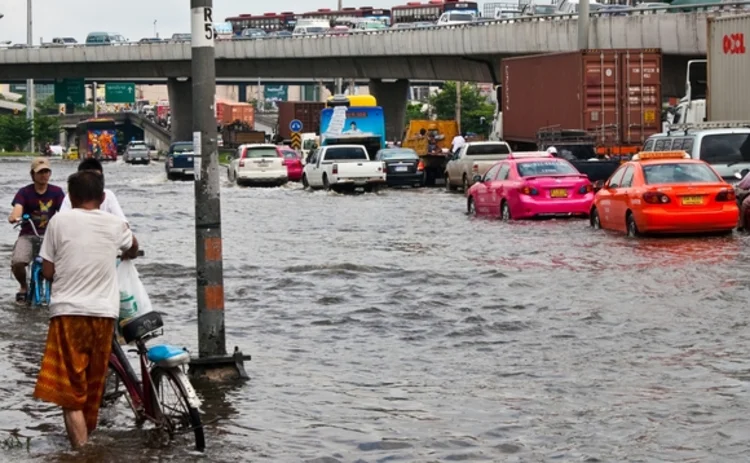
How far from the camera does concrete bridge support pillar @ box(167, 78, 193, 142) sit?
97.2 m

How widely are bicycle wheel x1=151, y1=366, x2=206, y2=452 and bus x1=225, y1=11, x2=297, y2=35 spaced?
11161 cm

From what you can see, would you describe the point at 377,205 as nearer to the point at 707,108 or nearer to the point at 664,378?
the point at 707,108

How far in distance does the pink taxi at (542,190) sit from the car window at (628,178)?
3.97m

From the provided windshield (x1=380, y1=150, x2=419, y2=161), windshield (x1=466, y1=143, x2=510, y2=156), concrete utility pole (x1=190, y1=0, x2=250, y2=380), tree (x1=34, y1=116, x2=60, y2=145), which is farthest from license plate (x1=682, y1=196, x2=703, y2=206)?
tree (x1=34, y1=116, x2=60, y2=145)

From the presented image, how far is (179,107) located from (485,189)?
6784 cm

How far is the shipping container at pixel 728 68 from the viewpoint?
3438 centimetres

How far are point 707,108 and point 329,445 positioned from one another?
2798 cm

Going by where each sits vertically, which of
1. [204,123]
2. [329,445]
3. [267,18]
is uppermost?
[267,18]

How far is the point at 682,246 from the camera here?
2272 centimetres

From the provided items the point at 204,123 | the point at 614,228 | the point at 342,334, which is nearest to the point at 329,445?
Answer: the point at 204,123

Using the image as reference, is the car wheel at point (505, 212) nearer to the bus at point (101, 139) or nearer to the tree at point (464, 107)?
the bus at point (101, 139)

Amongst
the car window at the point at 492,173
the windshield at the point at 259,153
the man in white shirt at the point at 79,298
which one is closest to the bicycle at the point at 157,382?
the man in white shirt at the point at 79,298

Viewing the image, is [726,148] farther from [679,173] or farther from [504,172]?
[679,173]

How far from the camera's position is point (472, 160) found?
44.3 metres
